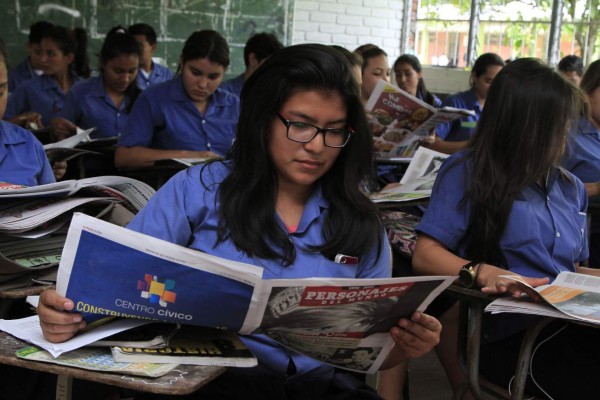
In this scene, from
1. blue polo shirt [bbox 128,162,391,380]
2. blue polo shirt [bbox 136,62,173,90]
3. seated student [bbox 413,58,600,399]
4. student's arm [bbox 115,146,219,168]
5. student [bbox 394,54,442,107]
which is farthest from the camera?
student [bbox 394,54,442,107]

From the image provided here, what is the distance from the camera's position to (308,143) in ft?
5.42

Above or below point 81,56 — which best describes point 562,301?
below

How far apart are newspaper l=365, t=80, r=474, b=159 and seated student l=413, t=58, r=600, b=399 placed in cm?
134

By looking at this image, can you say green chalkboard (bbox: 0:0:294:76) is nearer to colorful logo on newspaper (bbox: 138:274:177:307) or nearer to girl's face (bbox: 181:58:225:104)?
girl's face (bbox: 181:58:225:104)

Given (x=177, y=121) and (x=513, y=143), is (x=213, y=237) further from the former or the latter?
(x=177, y=121)

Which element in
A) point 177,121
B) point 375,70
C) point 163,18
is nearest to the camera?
point 177,121

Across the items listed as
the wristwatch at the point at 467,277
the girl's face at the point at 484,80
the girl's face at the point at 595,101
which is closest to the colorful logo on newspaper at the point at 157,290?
the wristwatch at the point at 467,277

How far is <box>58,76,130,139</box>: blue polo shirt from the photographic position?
475 cm

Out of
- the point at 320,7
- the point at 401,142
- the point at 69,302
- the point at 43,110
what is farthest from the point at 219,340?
the point at 320,7

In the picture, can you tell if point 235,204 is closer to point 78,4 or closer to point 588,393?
point 588,393

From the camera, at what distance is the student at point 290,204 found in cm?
159

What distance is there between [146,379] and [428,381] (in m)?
2.22

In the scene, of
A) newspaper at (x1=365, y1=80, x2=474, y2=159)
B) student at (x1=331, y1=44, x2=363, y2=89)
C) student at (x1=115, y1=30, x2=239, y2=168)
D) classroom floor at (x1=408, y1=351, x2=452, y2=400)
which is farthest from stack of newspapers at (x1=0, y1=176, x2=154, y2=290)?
student at (x1=115, y1=30, x2=239, y2=168)

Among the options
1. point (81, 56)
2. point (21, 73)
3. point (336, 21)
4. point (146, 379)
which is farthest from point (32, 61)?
point (146, 379)
